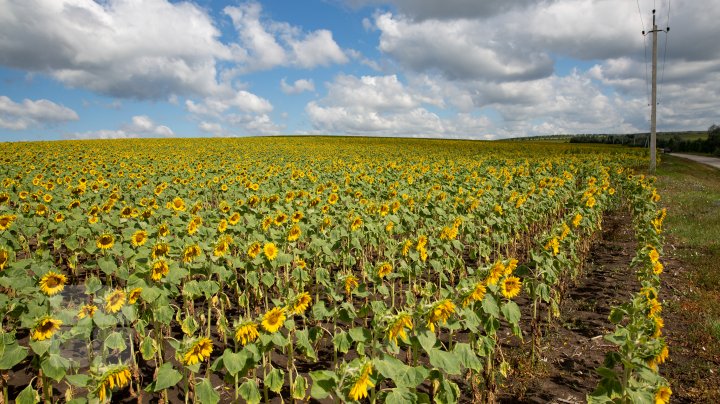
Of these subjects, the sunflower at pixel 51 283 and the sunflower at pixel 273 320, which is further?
the sunflower at pixel 51 283

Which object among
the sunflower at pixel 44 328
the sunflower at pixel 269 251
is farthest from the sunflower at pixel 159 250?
the sunflower at pixel 44 328

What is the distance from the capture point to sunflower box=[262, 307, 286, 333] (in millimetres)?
3107

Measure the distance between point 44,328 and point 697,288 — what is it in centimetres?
870

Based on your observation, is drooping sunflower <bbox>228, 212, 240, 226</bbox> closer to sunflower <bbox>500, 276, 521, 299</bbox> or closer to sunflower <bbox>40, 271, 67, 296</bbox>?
sunflower <bbox>40, 271, 67, 296</bbox>

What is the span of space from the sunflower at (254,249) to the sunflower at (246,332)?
2136mm

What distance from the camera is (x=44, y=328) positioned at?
123 inches

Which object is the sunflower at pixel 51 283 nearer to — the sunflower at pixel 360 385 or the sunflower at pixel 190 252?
the sunflower at pixel 190 252

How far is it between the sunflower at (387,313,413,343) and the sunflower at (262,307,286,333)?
0.83 meters

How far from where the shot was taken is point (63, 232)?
662cm

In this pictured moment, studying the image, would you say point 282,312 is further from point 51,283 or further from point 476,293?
point 51,283

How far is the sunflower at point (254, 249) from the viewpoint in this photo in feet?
16.7

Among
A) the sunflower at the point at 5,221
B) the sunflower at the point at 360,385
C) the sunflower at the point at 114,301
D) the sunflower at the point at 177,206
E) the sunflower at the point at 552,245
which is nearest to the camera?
the sunflower at the point at 360,385

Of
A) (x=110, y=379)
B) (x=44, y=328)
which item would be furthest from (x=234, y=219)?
(x=110, y=379)

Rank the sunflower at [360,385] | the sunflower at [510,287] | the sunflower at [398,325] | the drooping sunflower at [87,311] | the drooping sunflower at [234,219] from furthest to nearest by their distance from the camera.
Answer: the drooping sunflower at [234,219], the sunflower at [510,287], the drooping sunflower at [87,311], the sunflower at [398,325], the sunflower at [360,385]
